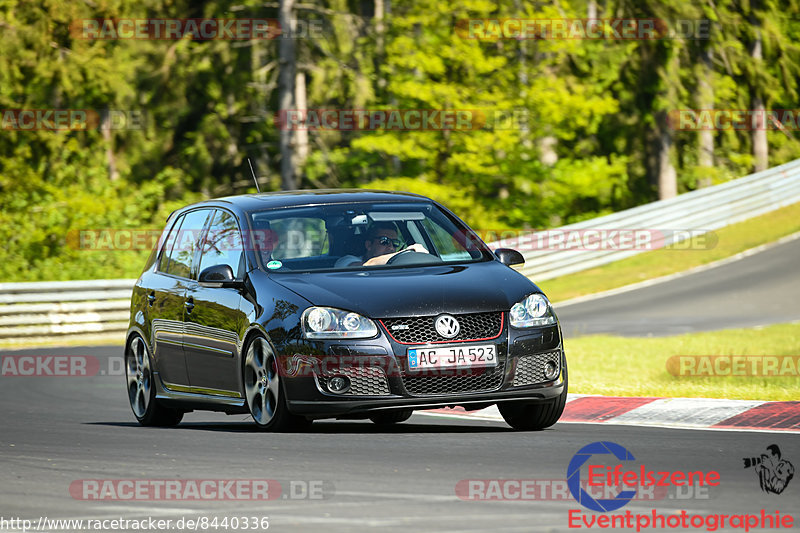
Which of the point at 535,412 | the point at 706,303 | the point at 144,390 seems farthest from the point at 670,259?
the point at 535,412

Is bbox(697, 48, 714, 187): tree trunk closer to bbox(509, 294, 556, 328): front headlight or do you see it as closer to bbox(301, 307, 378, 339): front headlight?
bbox(509, 294, 556, 328): front headlight

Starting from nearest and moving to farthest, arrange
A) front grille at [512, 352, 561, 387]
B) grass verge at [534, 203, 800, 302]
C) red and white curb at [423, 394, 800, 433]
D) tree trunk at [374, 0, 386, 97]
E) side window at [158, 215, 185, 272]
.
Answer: front grille at [512, 352, 561, 387]
red and white curb at [423, 394, 800, 433]
side window at [158, 215, 185, 272]
grass verge at [534, 203, 800, 302]
tree trunk at [374, 0, 386, 97]

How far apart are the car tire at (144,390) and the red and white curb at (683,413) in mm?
2303

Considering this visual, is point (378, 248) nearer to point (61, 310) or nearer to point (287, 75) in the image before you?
point (61, 310)

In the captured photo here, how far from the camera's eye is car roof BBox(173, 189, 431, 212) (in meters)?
10.6

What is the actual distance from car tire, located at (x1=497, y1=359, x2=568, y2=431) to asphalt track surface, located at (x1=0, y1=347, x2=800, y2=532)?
0.38 ft

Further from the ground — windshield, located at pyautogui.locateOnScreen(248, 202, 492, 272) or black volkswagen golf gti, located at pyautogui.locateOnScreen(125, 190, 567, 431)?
windshield, located at pyautogui.locateOnScreen(248, 202, 492, 272)

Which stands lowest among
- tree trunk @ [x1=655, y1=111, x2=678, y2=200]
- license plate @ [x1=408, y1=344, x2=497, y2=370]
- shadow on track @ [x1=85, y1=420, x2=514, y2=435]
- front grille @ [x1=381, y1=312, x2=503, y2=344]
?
shadow on track @ [x1=85, y1=420, x2=514, y2=435]

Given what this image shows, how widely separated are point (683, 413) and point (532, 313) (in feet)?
5.90

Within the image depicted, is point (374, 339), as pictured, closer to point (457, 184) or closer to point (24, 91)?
point (457, 184)

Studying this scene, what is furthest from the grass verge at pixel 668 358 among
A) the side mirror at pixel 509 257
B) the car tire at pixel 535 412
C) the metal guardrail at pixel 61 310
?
the metal guardrail at pixel 61 310

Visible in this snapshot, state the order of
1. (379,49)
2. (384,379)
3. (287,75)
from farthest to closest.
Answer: (379,49)
(287,75)
(384,379)

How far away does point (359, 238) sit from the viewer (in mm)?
10328

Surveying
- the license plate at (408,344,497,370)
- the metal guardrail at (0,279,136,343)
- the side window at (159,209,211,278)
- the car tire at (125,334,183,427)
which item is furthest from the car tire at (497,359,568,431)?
the metal guardrail at (0,279,136,343)
